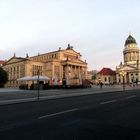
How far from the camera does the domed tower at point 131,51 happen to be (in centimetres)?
16264

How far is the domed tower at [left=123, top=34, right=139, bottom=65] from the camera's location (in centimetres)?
16264

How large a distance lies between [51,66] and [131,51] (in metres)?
69.0

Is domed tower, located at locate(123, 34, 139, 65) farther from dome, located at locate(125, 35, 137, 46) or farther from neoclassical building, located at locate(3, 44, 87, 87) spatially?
neoclassical building, located at locate(3, 44, 87, 87)

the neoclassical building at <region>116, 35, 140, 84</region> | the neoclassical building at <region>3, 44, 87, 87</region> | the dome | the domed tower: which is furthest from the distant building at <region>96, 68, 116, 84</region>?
the neoclassical building at <region>3, 44, 87, 87</region>

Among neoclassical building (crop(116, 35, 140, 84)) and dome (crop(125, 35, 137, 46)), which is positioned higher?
dome (crop(125, 35, 137, 46))

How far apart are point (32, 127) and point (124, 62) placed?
166 metres

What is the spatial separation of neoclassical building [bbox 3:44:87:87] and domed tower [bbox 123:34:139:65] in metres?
49.4

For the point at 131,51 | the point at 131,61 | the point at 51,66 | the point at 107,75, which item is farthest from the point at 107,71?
the point at 51,66

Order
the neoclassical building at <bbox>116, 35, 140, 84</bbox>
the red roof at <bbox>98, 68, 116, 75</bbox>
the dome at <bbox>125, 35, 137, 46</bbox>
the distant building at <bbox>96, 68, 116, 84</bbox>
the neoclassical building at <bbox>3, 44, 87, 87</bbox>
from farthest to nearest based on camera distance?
the red roof at <bbox>98, 68, 116, 75</bbox>, the distant building at <bbox>96, 68, 116, 84</bbox>, the dome at <bbox>125, 35, 137, 46</bbox>, the neoclassical building at <bbox>116, 35, 140, 84</bbox>, the neoclassical building at <bbox>3, 44, 87, 87</bbox>

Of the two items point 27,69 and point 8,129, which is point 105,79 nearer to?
point 27,69

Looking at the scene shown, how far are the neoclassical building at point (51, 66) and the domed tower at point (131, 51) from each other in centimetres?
4945

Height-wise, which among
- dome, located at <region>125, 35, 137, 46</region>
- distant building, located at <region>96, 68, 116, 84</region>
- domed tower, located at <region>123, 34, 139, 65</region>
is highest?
dome, located at <region>125, 35, 137, 46</region>

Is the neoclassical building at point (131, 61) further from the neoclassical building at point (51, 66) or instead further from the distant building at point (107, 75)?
the neoclassical building at point (51, 66)

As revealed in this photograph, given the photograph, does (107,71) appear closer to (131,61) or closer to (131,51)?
(131,61)
